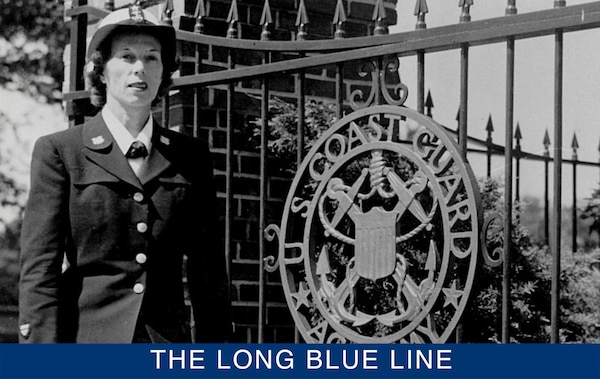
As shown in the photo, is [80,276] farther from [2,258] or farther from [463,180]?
[2,258]

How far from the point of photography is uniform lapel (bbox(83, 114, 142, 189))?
3463mm

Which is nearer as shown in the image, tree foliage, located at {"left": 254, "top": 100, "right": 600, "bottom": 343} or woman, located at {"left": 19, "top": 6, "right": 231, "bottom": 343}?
woman, located at {"left": 19, "top": 6, "right": 231, "bottom": 343}

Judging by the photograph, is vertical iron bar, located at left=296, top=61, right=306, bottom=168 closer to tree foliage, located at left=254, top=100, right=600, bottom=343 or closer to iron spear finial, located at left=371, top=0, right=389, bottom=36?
iron spear finial, located at left=371, top=0, right=389, bottom=36

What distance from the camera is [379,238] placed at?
3.87 m

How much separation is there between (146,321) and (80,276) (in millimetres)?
254

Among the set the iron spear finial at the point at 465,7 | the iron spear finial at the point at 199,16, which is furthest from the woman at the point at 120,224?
the iron spear finial at the point at 199,16

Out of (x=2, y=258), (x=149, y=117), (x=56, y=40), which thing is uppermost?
(x=56, y=40)

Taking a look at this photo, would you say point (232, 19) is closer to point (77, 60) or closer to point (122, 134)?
point (77, 60)

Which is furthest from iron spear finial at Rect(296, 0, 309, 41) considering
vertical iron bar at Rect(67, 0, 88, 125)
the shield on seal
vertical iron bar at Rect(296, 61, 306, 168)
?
vertical iron bar at Rect(67, 0, 88, 125)

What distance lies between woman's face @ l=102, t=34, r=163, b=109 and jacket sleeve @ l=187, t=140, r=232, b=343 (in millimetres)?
355

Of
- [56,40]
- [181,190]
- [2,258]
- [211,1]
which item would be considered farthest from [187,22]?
[2,258]

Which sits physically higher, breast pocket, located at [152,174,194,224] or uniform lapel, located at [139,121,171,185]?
uniform lapel, located at [139,121,171,185]

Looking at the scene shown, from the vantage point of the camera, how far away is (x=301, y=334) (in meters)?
4.14

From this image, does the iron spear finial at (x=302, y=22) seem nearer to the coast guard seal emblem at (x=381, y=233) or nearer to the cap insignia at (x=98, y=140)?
the coast guard seal emblem at (x=381, y=233)
